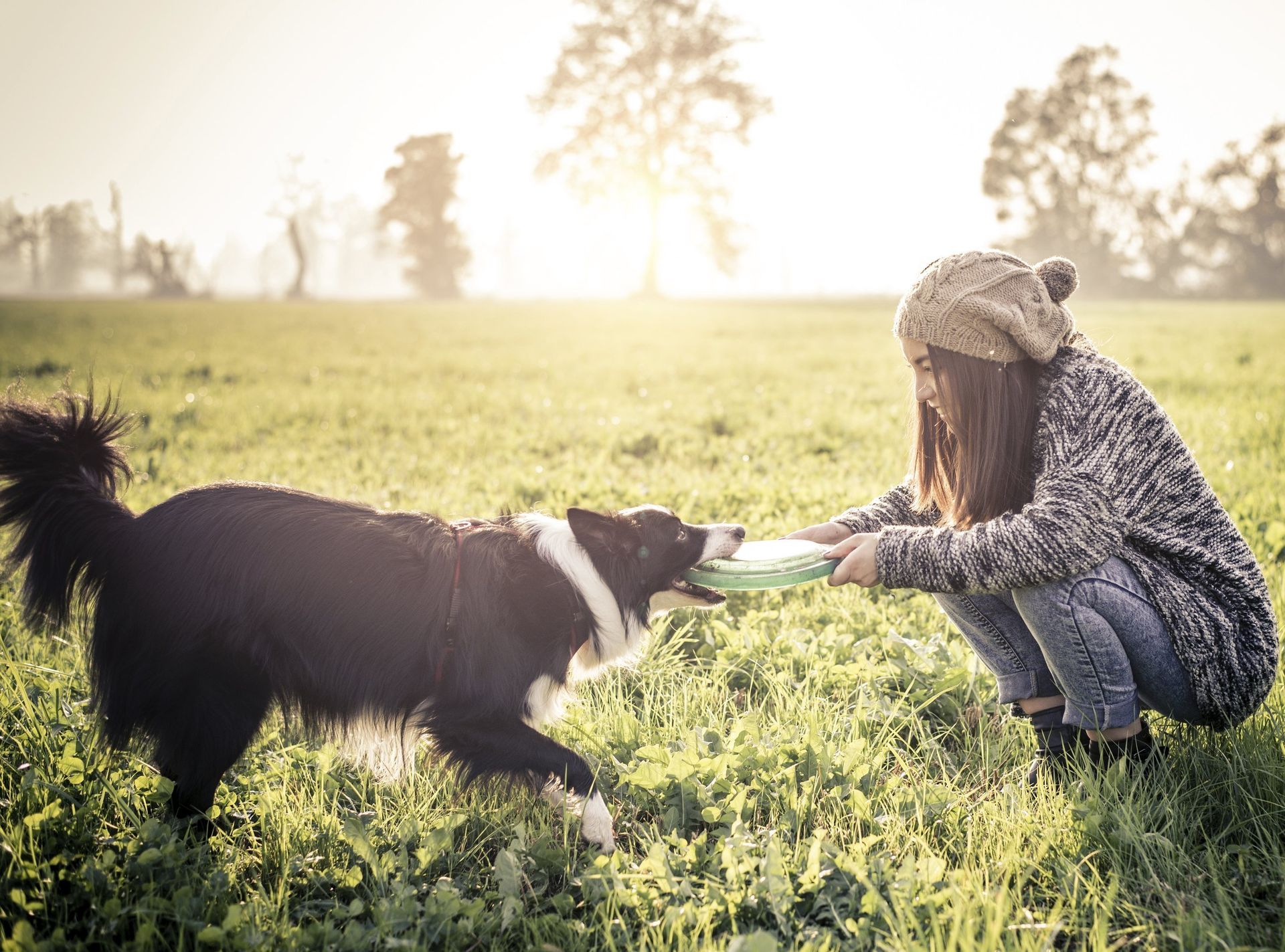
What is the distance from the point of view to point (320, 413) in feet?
30.7

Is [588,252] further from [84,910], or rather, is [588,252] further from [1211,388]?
[84,910]

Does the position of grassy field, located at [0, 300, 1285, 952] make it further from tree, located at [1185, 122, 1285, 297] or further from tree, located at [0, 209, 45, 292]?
tree, located at [1185, 122, 1285, 297]

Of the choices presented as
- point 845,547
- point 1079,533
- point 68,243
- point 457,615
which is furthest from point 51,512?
point 68,243

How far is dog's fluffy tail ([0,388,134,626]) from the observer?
8.99ft

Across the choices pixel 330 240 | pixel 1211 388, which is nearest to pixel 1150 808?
pixel 1211 388

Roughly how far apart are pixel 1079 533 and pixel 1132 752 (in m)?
0.84

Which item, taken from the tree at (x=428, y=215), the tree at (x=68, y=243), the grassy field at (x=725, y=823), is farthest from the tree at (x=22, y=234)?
the grassy field at (x=725, y=823)

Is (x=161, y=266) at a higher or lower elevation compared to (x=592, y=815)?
higher

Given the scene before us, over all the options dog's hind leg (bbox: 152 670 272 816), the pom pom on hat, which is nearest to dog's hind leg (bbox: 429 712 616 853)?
dog's hind leg (bbox: 152 670 272 816)

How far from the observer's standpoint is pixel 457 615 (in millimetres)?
2803

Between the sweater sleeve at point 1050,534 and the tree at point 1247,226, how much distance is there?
155ft

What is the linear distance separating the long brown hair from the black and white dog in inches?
47.4

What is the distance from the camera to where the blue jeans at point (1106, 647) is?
2.59m

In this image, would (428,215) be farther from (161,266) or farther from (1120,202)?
(1120,202)
